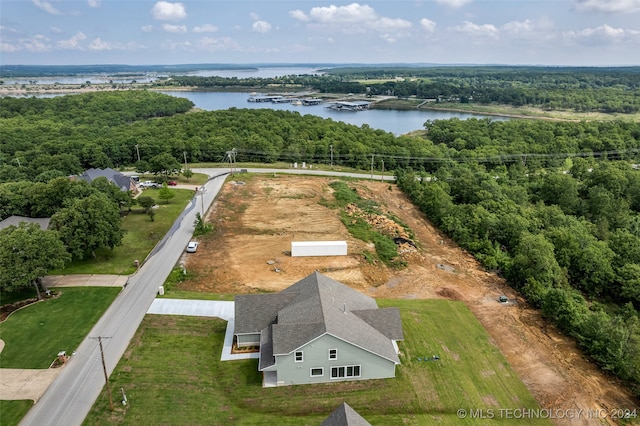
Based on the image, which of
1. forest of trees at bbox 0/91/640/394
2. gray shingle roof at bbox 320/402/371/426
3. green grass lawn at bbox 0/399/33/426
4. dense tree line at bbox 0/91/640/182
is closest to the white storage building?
forest of trees at bbox 0/91/640/394

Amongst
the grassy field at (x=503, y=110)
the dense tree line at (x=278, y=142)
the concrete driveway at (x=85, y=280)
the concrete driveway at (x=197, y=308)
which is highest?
the grassy field at (x=503, y=110)

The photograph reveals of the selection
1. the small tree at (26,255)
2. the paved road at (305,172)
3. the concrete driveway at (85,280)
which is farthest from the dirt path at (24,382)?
the paved road at (305,172)

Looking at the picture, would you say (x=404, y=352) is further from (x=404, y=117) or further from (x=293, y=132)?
(x=404, y=117)

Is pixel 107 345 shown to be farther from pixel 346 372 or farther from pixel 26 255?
pixel 346 372

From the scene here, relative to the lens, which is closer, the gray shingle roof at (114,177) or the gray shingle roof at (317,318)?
the gray shingle roof at (317,318)

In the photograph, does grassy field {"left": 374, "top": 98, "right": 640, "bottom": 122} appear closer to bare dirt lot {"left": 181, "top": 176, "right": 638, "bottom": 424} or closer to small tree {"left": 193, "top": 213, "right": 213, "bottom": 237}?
bare dirt lot {"left": 181, "top": 176, "right": 638, "bottom": 424}

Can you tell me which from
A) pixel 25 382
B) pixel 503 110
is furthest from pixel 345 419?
pixel 503 110

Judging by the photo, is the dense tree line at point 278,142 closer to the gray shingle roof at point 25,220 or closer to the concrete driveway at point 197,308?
the gray shingle roof at point 25,220
